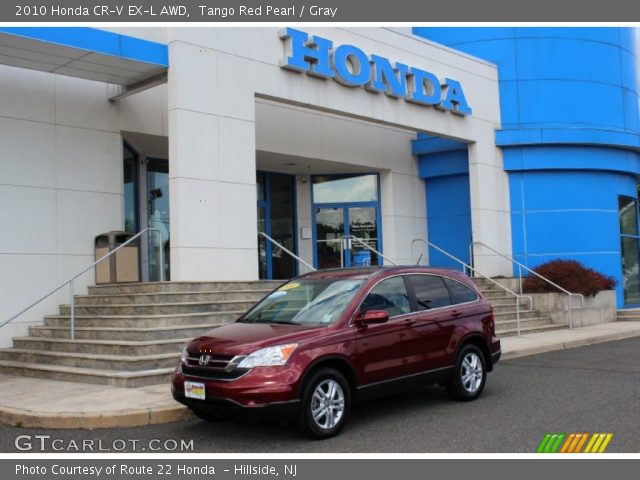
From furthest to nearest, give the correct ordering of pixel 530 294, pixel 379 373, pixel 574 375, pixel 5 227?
1. pixel 530 294
2. pixel 5 227
3. pixel 574 375
4. pixel 379 373

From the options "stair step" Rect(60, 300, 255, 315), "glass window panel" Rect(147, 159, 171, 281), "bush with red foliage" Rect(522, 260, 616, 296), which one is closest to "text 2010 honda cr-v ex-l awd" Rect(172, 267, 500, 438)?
"stair step" Rect(60, 300, 255, 315)

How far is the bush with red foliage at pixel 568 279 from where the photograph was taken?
59.4 feet

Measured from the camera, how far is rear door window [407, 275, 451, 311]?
27.6ft

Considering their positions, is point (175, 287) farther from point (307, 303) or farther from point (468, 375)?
point (468, 375)

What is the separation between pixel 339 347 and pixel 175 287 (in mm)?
5504

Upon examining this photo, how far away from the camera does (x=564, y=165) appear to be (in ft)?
67.4

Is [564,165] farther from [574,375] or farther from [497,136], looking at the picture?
[574,375]

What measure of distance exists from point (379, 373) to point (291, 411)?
132 cm

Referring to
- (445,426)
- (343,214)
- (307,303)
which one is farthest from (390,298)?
(343,214)

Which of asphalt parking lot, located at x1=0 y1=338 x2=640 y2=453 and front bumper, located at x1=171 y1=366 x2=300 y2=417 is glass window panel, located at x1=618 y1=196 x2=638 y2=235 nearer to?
asphalt parking lot, located at x1=0 y1=338 x2=640 y2=453

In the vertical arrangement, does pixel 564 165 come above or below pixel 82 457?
above

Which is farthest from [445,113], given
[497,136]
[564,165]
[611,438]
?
[611,438]

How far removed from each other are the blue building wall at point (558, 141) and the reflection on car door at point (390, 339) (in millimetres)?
13428

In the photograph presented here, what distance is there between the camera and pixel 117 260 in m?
13.4
